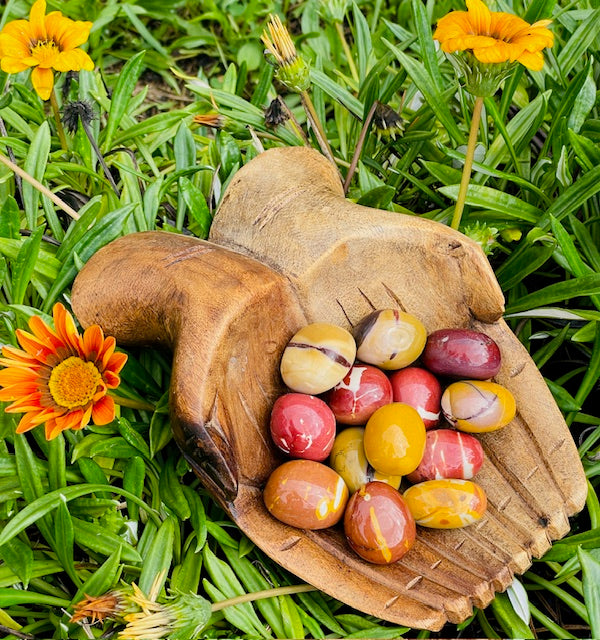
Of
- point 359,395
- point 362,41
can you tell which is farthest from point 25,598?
point 362,41

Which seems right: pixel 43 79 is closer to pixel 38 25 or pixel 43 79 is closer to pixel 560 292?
pixel 38 25

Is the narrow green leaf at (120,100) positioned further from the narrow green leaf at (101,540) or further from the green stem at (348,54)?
the narrow green leaf at (101,540)

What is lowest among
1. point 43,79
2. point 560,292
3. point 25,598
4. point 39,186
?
point 25,598

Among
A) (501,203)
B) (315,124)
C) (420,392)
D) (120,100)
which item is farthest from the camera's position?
(120,100)

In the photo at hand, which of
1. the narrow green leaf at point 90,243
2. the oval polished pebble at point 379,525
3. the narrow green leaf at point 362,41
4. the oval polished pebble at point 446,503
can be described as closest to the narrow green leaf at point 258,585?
the oval polished pebble at point 379,525

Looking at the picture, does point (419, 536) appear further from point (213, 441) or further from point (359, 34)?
point (359, 34)

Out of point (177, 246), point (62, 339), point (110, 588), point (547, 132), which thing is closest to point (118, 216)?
point (177, 246)
